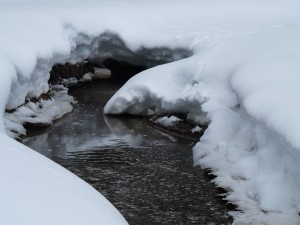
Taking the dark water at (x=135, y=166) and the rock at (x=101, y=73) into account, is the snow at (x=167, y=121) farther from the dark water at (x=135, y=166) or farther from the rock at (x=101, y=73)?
the rock at (x=101, y=73)

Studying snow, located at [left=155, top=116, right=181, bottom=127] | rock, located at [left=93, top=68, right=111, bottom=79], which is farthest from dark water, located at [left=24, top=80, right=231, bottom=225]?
rock, located at [left=93, top=68, right=111, bottom=79]

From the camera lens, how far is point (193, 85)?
37.1 ft

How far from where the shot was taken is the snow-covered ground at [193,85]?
379 cm

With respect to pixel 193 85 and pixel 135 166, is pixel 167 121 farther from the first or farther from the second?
pixel 135 166

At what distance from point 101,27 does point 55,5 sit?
1.96 meters

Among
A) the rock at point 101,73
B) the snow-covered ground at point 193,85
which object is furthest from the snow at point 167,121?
the rock at point 101,73

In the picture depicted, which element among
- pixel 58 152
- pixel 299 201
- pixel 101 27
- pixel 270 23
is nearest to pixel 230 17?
→ pixel 270 23

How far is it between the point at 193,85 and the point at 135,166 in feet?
10.3

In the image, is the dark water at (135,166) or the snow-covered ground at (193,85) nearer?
the snow-covered ground at (193,85)

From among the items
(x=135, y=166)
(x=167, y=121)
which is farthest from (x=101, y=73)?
(x=135, y=166)

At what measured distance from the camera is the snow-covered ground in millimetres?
3789

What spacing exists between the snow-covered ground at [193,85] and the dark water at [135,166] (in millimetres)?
382

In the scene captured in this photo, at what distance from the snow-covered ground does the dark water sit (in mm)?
382

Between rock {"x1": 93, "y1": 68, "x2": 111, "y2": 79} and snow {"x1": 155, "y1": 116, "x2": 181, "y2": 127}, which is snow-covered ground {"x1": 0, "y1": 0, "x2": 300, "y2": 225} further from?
rock {"x1": 93, "y1": 68, "x2": 111, "y2": 79}
